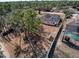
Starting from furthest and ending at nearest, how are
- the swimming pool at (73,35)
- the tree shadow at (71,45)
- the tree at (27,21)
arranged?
1. the tree at (27,21)
2. the swimming pool at (73,35)
3. the tree shadow at (71,45)

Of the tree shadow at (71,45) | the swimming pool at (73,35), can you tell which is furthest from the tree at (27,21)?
the tree shadow at (71,45)

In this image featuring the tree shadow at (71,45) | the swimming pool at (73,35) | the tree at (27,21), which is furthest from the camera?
the tree at (27,21)

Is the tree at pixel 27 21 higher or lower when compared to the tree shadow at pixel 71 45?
higher

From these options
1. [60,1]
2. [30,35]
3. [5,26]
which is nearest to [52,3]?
[60,1]

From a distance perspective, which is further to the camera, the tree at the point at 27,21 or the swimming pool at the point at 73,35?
the tree at the point at 27,21

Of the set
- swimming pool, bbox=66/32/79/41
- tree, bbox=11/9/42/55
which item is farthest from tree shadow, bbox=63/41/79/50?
tree, bbox=11/9/42/55

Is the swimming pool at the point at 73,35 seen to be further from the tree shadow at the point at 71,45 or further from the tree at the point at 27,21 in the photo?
the tree at the point at 27,21

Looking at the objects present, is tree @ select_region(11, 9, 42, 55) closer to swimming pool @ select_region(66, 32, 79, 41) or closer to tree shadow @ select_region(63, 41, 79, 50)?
swimming pool @ select_region(66, 32, 79, 41)

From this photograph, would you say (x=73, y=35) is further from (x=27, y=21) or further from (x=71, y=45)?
(x=27, y=21)

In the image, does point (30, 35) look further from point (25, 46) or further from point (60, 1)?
point (60, 1)

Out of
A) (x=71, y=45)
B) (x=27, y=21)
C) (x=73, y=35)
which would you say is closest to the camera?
(x=71, y=45)

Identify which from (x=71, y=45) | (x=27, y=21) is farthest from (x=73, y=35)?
(x=27, y=21)
